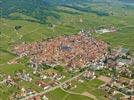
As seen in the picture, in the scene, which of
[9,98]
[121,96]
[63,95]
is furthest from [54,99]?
[121,96]

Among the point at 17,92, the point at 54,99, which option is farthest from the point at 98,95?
the point at 17,92

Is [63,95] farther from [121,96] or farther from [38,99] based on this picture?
[121,96]

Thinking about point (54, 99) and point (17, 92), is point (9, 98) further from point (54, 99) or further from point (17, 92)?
point (54, 99)

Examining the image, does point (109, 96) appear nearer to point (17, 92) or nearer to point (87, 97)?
point (87, 97)

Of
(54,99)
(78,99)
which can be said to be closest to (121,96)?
(78,99)

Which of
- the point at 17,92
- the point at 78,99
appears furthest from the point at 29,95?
the point at 78,99
